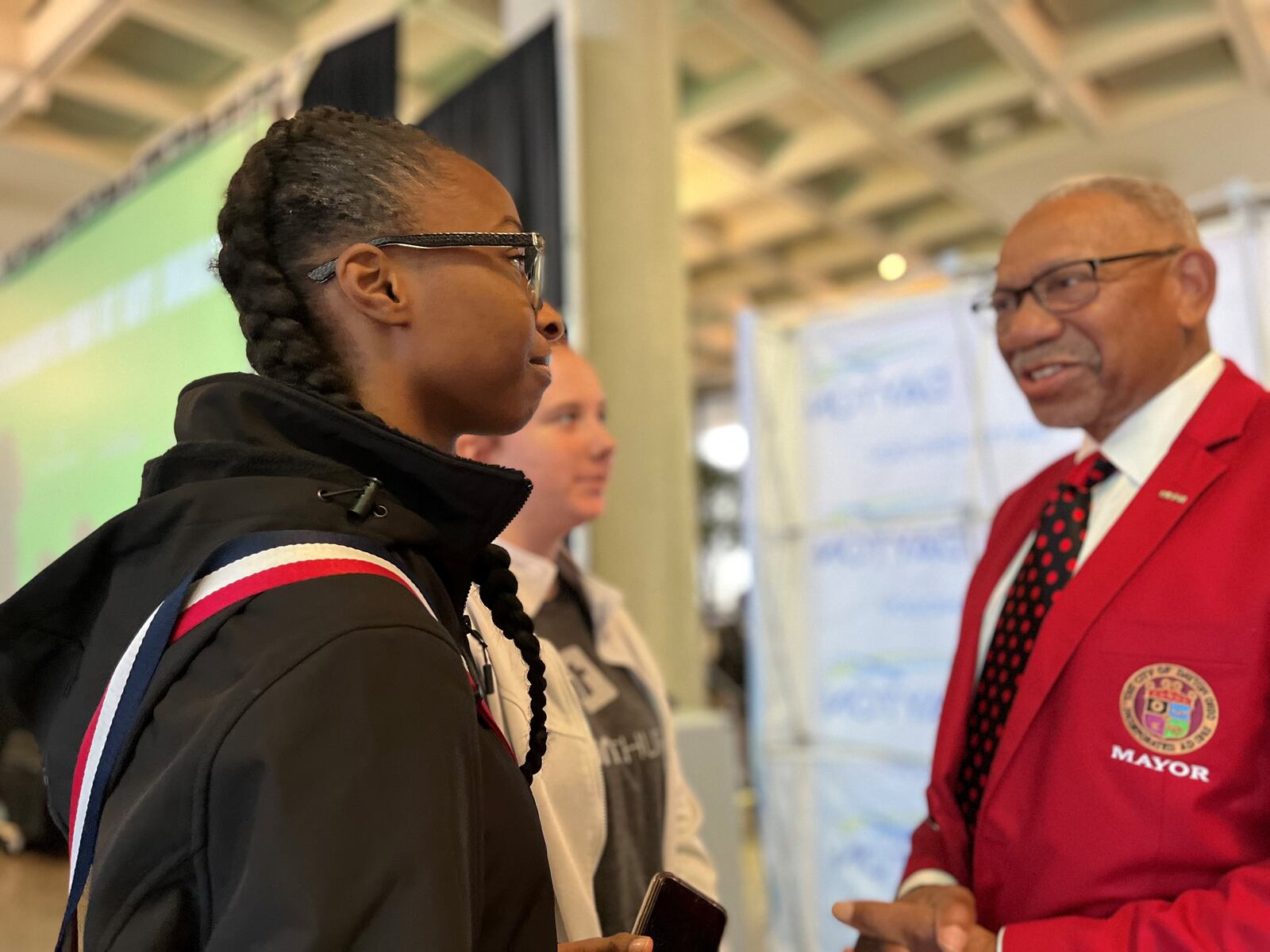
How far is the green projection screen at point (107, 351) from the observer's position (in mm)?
2480

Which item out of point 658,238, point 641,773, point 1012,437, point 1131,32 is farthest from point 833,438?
point 1131,32

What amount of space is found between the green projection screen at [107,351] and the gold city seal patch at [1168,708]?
1948 mm

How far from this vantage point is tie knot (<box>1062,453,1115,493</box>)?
133 centimetres

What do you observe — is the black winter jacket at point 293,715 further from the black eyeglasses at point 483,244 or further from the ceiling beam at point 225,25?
the ceiling beam at point 225,25

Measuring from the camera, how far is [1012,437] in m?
3.10

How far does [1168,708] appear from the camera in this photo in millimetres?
1088

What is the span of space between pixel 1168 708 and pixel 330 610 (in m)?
0.93

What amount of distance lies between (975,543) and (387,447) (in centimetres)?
276

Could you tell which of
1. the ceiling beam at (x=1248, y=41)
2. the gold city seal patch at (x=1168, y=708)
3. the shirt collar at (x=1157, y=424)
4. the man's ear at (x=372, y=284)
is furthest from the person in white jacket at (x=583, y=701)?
the ceiling beam at (x=1248, y=41)

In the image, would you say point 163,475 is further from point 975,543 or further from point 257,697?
point 975,543

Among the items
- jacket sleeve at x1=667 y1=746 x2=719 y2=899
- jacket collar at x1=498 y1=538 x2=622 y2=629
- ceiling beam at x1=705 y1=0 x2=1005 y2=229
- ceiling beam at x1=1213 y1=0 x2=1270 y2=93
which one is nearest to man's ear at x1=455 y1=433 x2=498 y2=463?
jacket collar at x1=498 y1=538 x2=622 y2=629

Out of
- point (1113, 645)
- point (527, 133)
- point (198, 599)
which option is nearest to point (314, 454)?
point (198, 599)

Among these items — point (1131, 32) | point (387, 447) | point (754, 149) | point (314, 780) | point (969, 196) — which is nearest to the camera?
point (314, 780)

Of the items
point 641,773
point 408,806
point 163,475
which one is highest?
point 163,475
